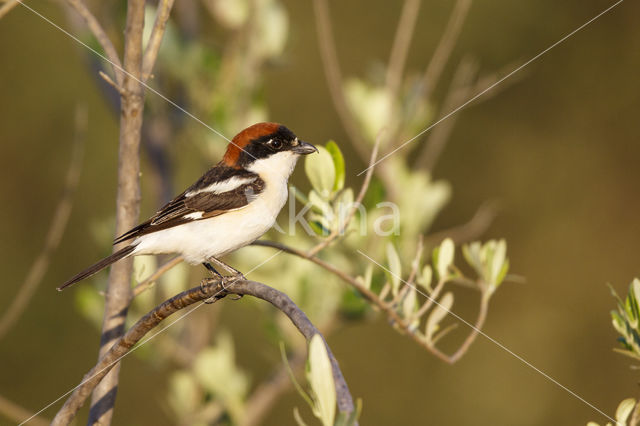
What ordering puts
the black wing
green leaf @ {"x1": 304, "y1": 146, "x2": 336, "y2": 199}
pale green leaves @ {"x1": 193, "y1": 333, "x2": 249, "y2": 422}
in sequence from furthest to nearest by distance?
pale green leaves @ {"x1": 193, "y1": 333, "x2": 249, "y2": 422}
the black wing
green leaf @ {"x1": 304, "y1": 146, "x2": 336, "y2": 199}

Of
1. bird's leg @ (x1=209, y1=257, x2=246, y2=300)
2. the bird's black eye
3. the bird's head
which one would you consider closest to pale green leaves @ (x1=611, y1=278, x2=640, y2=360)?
bird's leg @ (x1=209, y1=257, x2=246, y2=300)

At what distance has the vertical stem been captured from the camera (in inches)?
90.2

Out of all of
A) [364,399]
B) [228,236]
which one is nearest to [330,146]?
[228,236]

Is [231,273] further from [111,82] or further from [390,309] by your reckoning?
[111,82]

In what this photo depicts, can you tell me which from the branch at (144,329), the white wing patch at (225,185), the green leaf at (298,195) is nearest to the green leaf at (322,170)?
the green leaf at (298,195)

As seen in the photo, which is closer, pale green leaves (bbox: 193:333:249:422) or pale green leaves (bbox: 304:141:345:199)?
pale green leaves (bbox: 304:141:345:199)

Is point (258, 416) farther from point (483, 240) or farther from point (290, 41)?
point (483, 240)

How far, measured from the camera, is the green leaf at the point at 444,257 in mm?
2551

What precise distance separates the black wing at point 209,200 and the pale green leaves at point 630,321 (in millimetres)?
1697

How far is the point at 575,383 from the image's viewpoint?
607 centimetres

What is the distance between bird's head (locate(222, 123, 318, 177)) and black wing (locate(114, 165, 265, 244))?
143 millimetres

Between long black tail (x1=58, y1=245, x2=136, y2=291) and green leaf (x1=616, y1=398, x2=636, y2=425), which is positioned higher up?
long black tail (x1=58, y1=245, x2=136, y2=291)

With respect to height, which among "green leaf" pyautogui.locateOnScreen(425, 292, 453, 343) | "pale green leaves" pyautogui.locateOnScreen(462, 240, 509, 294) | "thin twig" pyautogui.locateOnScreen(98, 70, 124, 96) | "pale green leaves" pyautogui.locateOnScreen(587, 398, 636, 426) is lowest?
"pale green leaves" pyautogui.locateOnScreen(587, 398, 636, 426)

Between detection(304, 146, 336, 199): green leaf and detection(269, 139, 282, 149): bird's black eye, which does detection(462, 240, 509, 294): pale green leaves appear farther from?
detection(269, 139, 282, 149): bird's black eye
